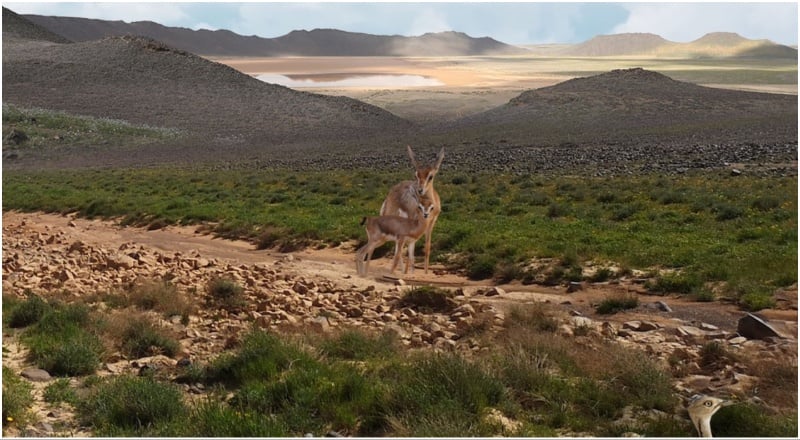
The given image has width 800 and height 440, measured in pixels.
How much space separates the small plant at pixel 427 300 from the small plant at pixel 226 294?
2.70m

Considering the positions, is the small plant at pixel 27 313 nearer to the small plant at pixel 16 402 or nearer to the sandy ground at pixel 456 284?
the small plant at pixel 16 402

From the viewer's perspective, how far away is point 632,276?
14.1m

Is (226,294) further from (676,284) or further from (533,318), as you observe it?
(676,284)

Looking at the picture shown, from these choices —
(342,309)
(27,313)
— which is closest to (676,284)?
(342,309)

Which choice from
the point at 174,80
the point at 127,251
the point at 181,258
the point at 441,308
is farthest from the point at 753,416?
the point at 174,80

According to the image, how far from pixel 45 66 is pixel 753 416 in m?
125

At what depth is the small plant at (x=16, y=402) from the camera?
7414mm

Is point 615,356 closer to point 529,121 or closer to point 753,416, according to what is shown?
point 753,416

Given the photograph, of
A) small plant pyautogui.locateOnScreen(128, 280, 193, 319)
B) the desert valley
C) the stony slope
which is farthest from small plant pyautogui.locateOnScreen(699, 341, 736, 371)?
the stony slope

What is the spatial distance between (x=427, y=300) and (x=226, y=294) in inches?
132

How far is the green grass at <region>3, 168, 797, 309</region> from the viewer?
14.5 meters

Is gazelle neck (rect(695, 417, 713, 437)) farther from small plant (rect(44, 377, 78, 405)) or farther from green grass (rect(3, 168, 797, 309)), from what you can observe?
small plant (rect(44, 377, 78, 405))

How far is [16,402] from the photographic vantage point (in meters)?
7.58

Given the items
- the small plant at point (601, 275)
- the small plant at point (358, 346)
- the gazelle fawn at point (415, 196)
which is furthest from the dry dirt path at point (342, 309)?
the gazelle fawn at point (415, 196)
